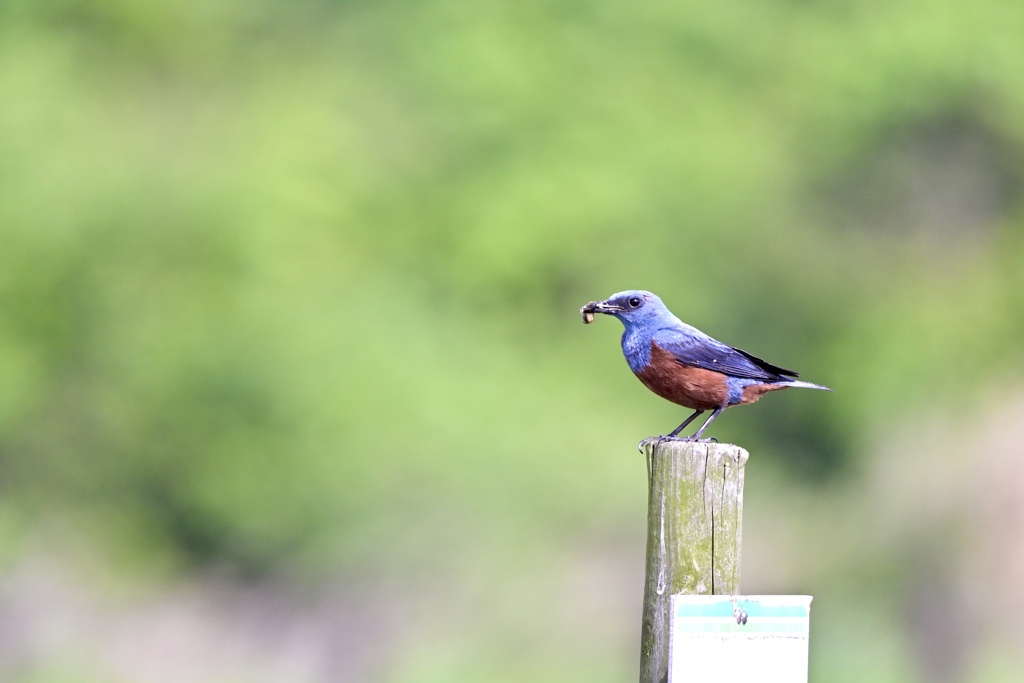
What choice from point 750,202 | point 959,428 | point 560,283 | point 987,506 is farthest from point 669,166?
point 987,506

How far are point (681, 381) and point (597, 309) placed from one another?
1.48 ft

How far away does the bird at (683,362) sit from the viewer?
4836mm

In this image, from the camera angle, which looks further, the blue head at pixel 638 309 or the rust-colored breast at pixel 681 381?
the blue head at pixel 638 309

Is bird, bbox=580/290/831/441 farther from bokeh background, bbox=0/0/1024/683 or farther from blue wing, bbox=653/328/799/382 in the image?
bokeh background, bbox=0/0/1024/683

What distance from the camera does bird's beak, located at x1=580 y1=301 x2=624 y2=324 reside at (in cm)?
490

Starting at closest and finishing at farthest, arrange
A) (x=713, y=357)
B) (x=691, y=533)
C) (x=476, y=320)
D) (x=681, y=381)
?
(x=691, y=533)
(x=681, y=381)
(x=713, y=357)
(x=476, y=320)

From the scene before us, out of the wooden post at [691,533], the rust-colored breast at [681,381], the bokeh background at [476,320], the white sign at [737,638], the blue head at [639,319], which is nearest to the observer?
the white sign at [737,638]

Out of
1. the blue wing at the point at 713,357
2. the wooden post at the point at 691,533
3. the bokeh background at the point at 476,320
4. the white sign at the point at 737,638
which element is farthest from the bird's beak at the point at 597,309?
the bokeh background at the point at 476,320

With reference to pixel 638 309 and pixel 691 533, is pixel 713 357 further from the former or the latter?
pixel 691 533

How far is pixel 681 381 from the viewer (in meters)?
4.82

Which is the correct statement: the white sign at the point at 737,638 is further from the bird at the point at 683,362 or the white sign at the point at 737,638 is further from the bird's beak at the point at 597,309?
the bird's beak at the point at 597,309

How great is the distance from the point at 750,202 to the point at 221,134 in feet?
25.2

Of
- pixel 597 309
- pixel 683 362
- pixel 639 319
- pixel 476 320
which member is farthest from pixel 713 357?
pixel 476 320

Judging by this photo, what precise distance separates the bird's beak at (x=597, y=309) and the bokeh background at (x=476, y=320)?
6.52 meters
